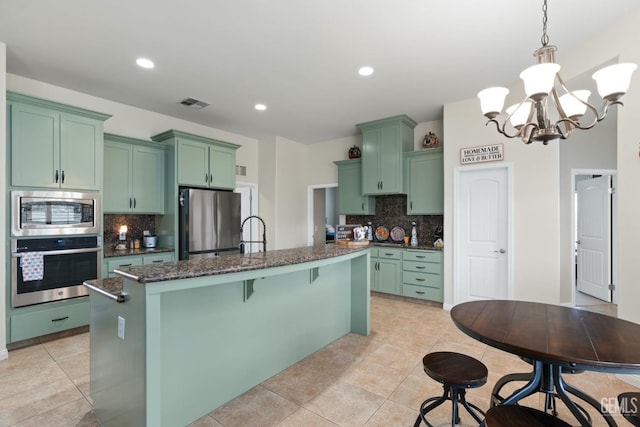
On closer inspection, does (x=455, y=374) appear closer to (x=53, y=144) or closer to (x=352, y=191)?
(x=352, y=191)

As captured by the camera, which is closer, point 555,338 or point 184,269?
point 555,338

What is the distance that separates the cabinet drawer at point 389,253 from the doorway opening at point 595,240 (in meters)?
2.58

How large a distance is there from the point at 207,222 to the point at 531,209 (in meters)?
4.34

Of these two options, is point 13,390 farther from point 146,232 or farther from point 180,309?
point 146,232

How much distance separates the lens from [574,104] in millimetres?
2094

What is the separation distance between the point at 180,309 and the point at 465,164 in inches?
153

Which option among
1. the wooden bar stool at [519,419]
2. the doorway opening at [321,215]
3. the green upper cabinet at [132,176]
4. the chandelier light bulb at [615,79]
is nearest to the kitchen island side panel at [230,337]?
the wooden bar stool at [519,419]

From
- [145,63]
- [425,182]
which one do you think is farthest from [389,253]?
[145,63]

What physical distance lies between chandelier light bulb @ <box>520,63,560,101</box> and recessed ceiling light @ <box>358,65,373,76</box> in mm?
1754

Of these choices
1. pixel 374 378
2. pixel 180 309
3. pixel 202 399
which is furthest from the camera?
pixel 374 378

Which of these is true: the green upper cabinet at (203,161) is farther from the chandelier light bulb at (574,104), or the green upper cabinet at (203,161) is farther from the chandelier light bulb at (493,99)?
the chandelier light bulb at (574,104)

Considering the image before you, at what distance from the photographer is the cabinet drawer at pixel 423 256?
4430 millimetres

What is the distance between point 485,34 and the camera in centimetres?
262

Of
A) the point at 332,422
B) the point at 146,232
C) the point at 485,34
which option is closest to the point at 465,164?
the point at 485,34
